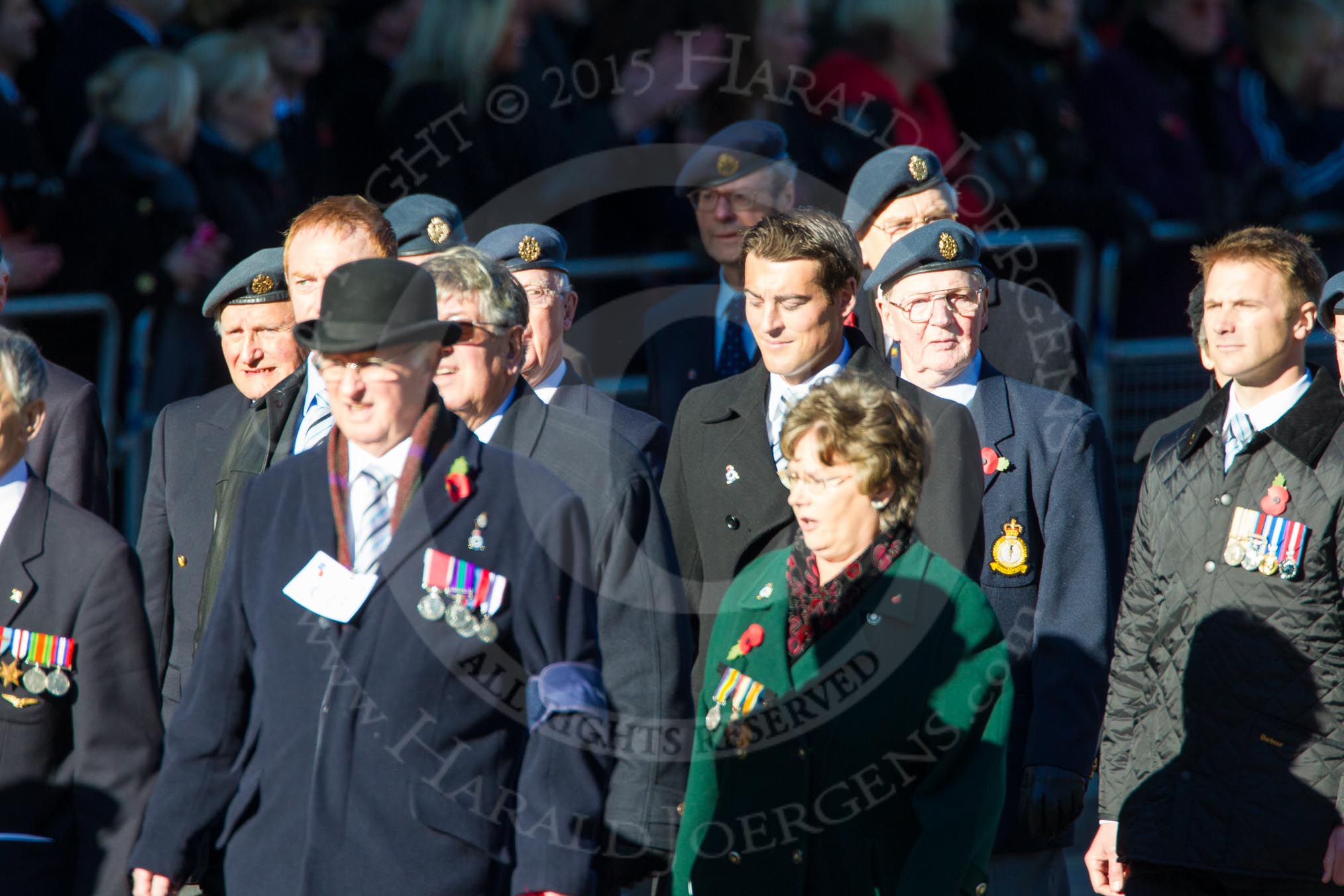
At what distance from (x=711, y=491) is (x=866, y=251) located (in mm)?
1358

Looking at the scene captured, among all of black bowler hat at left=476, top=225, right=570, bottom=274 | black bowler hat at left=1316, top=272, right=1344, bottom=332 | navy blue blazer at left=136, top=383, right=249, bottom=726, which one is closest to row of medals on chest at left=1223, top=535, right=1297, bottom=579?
black bowler hat at left=1316, top=272, right=1344, bottom=332

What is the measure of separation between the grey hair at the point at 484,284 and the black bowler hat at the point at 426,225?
1474 millimetres

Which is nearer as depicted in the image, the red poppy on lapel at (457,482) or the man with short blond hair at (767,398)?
the red poppy on lapel at (457,482)

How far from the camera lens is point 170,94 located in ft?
24.0

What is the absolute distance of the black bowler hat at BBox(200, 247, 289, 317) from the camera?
4883 millimetres

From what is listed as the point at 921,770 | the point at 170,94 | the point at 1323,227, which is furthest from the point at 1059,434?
the point at 1323,227

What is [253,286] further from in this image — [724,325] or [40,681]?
[40,681]

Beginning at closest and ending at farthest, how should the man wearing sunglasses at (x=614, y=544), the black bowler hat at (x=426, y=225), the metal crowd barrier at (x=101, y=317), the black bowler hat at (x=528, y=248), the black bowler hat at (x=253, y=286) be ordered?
the man wearing sunglasses at (x=614, y=544) → the black bowler hat at (x=253, y=286) → the black bowler hat at (x=528, y=248) → the black bowler hat at (x=426, y=225) → the metal crowd barrier at (x=101, y=317)

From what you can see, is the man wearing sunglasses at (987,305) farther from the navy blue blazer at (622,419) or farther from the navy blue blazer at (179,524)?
the navy blue blazer at (179,524)

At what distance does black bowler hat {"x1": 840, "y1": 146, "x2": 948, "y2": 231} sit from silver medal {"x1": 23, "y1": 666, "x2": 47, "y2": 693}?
281 centimetres

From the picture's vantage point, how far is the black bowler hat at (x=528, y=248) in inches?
203

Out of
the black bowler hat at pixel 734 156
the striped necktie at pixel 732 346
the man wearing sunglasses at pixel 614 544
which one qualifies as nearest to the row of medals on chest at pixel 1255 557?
the man wearing sunglasses at pixel 614 544

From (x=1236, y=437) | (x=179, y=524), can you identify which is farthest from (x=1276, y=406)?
(x=179, y=524)

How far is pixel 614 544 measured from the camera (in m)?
3.76
